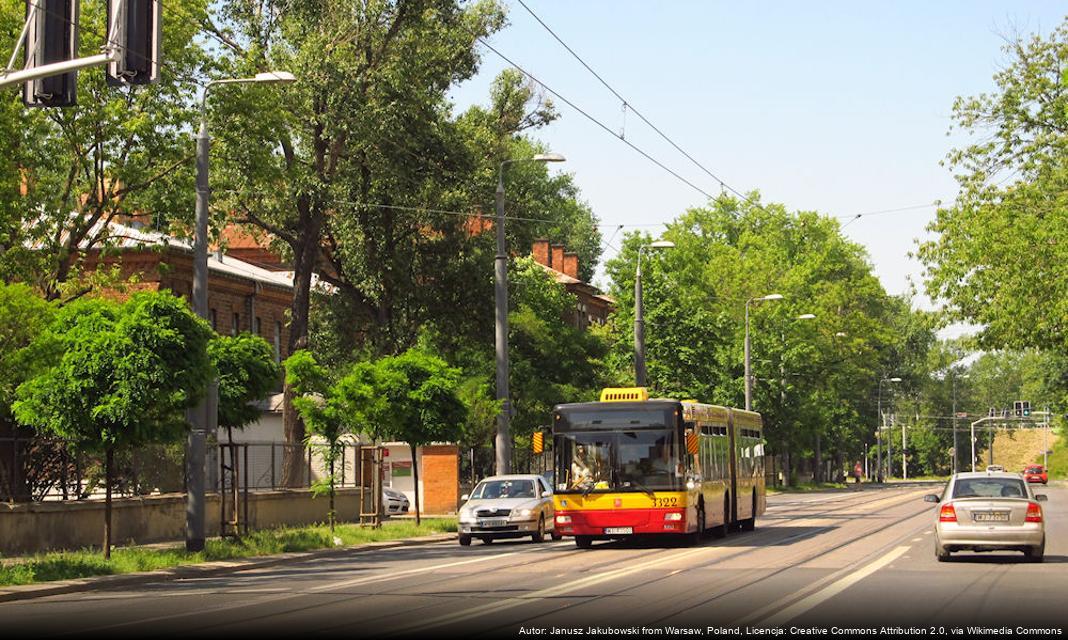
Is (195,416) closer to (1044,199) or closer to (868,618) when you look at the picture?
Answer: (868,618)

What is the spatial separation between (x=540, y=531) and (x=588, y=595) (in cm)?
1713

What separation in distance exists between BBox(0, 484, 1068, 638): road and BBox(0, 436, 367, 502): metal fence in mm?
6180

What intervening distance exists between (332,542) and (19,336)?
986 cm

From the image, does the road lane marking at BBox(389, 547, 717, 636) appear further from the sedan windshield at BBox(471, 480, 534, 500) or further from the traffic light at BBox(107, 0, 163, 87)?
the sedan windshield at BBox(471, 480, 534, 500)

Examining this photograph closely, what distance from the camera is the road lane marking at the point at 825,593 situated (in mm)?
14445

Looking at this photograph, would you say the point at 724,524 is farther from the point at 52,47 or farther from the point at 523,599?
the point at 52,47

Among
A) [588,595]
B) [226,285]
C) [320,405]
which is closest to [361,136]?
[320,405]

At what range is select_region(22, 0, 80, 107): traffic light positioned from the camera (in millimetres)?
15148

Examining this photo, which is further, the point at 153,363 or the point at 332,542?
the point at 332,542

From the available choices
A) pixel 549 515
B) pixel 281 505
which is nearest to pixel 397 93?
pixel 281 505

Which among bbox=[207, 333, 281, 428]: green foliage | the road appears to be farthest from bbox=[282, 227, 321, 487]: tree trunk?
the road

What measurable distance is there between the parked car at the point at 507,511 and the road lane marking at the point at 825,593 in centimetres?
1042

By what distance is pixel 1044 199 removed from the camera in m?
53.0

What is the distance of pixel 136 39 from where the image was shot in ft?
47.3
